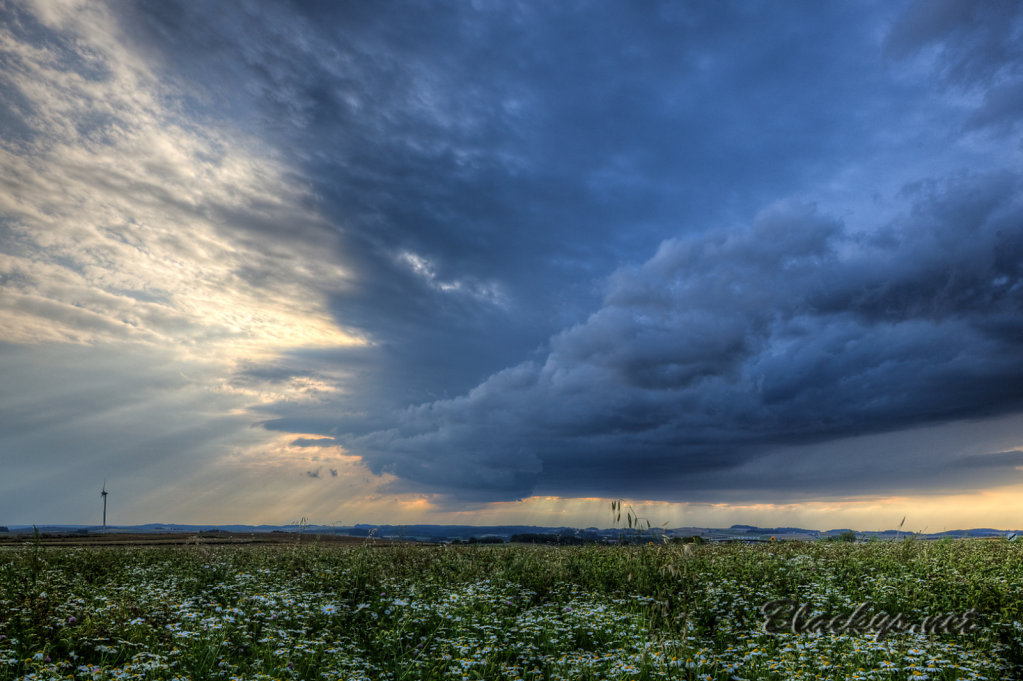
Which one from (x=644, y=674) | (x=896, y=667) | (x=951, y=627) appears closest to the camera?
(x=896, y=667)

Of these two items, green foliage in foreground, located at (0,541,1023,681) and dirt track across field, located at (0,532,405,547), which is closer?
green foliage in foreground, located at (0,541,1023,681)

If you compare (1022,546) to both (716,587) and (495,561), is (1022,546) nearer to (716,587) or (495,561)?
(716,587)

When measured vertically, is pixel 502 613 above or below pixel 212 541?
above

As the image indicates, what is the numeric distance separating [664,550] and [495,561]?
477cm

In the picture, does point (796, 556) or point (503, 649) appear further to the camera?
point (796, 556)

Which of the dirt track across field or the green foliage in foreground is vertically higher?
the green foliage in foreground

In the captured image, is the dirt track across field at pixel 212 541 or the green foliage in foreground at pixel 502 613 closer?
the green foliage in foreground at pixel 502 613

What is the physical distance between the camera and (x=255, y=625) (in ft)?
34.2

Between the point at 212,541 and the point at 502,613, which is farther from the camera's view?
the point at 212,541

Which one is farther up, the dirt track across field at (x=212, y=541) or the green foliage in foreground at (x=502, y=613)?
Answer: the green foliage in foreground at (x=502, y=613)

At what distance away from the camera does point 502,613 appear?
37.7 feet

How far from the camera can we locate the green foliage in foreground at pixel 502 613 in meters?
8.31

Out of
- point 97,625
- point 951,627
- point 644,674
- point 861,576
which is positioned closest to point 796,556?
point 861,576

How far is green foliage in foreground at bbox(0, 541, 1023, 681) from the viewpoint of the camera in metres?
8.31
